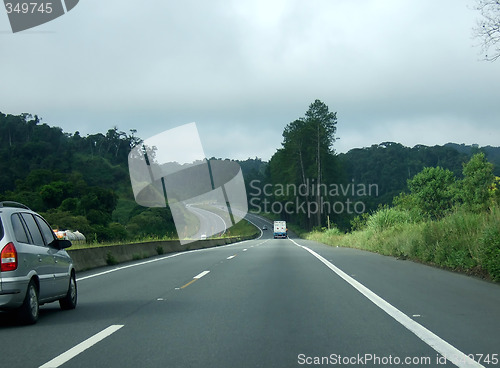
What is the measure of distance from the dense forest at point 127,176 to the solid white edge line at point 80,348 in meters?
42.6

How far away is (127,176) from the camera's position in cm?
14500

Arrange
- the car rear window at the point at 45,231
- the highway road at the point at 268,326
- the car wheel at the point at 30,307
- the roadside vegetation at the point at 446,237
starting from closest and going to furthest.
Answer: the highway road at the point at 268,326, the car wheel at the point at 30,307, the car rear window at the point at 45,231, the roadside vegetation at the point at 446,237

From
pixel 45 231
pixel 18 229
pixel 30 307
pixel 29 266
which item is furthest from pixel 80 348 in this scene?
pixel 45 231

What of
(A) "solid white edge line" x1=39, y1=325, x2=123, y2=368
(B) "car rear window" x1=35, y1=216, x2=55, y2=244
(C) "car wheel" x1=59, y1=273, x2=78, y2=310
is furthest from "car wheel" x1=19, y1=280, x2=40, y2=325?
(C) "car wheel" x1=59, y1=273, x2=78, y2=310

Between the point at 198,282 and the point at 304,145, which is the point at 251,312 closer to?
the point at 198,282

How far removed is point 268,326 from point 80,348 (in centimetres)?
254

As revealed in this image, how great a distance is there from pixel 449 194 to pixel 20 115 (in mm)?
114340

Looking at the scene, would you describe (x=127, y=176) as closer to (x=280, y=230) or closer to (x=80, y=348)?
(x=280, y=230)

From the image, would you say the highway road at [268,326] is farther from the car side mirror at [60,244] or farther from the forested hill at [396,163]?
the forested hill at [396,163]

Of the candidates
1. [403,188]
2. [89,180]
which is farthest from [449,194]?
[89,180]

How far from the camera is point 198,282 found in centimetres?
1448

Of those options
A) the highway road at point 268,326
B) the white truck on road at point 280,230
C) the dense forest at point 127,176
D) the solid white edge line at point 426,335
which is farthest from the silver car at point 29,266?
the white truck on road at point 280,230

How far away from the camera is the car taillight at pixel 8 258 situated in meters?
8.05

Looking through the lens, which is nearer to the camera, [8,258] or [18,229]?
[8,258]
